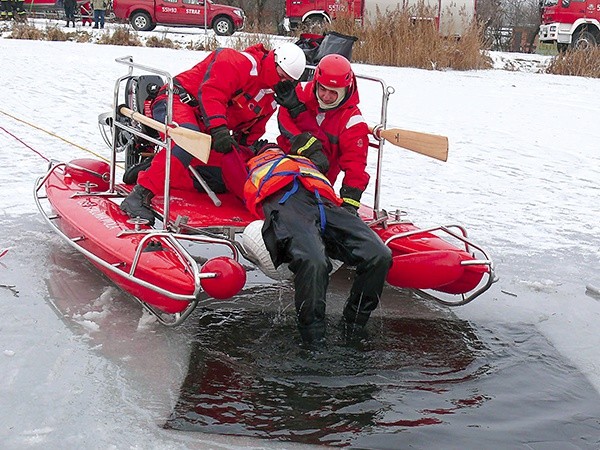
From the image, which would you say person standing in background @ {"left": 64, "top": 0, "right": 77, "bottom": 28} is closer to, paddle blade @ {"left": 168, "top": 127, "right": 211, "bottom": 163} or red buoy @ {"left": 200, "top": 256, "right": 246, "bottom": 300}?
paddle blade @ {"left": 168, "top": 127, "right": 211, "bottom": 163}

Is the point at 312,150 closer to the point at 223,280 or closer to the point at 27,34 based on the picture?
the point at 223,280

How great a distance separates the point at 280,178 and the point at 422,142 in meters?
0.92

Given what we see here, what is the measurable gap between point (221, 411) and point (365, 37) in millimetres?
13013

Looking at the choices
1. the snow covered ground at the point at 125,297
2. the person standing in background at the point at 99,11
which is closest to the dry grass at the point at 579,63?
the snow covered ground at the point at 125,297

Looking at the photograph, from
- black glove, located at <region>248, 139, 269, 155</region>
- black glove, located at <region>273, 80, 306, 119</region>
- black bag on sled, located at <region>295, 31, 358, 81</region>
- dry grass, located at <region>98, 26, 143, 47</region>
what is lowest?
black glove, located at <region>248, 139, 269, 155</region>

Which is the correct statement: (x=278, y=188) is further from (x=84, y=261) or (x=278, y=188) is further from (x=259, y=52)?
(x=84, y=261)

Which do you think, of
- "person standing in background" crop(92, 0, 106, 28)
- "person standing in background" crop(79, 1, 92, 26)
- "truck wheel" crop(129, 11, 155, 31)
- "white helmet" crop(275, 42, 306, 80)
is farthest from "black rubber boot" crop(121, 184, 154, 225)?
"person standing in background" crop(79, 1, 92, 26)


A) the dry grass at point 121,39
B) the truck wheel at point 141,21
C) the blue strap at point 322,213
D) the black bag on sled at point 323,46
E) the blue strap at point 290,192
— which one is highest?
the truck wheel at point 141,21

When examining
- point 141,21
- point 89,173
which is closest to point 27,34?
point 141,21

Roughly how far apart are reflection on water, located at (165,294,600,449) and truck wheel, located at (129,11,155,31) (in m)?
20.5

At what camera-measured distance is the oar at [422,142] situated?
470cm

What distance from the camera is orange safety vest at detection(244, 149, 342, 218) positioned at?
4.45 metres

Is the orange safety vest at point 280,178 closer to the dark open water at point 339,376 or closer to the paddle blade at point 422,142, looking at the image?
the paddle blade at point 422,142

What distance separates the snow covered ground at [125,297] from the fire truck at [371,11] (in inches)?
87.5
